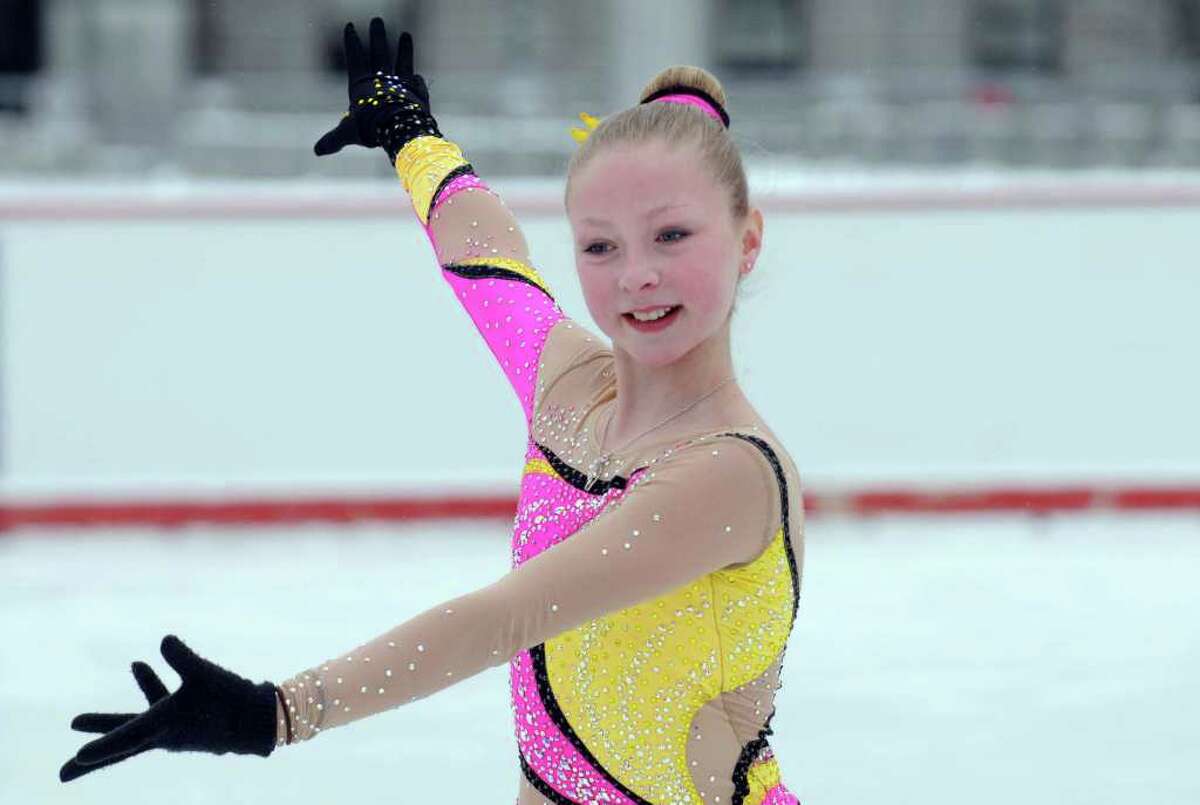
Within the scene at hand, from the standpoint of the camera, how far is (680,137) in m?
1.21

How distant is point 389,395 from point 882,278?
134 cm

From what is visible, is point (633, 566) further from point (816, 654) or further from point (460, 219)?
point (816, 654)

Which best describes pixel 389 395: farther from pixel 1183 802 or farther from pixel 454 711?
pixel 1183 802

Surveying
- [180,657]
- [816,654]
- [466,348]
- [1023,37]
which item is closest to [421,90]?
[180,657]

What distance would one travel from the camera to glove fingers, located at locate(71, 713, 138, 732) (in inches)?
40.4

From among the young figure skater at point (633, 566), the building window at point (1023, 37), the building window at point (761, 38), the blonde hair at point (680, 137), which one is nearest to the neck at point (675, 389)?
the young figure skater at point (633, 566)

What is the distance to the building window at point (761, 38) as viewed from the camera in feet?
44.8

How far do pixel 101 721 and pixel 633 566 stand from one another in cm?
34

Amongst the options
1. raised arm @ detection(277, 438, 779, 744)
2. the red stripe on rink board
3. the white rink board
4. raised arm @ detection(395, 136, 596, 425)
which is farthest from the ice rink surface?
raised arm @ detection(277, 438, 779, 744)

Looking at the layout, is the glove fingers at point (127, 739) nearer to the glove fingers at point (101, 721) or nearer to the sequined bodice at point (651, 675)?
the glove fingers at point (101, 721)

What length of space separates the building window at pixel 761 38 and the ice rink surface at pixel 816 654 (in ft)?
31.5

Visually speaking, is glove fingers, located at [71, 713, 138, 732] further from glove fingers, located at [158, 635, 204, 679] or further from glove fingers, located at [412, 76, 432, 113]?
glove fingers, located at [412, 76, 432, 113]

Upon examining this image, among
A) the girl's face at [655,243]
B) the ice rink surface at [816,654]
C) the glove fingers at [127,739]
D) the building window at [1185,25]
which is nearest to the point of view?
the glove fingers at [127,739]

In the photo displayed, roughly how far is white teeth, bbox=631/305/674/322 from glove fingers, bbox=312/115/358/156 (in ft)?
1.81
